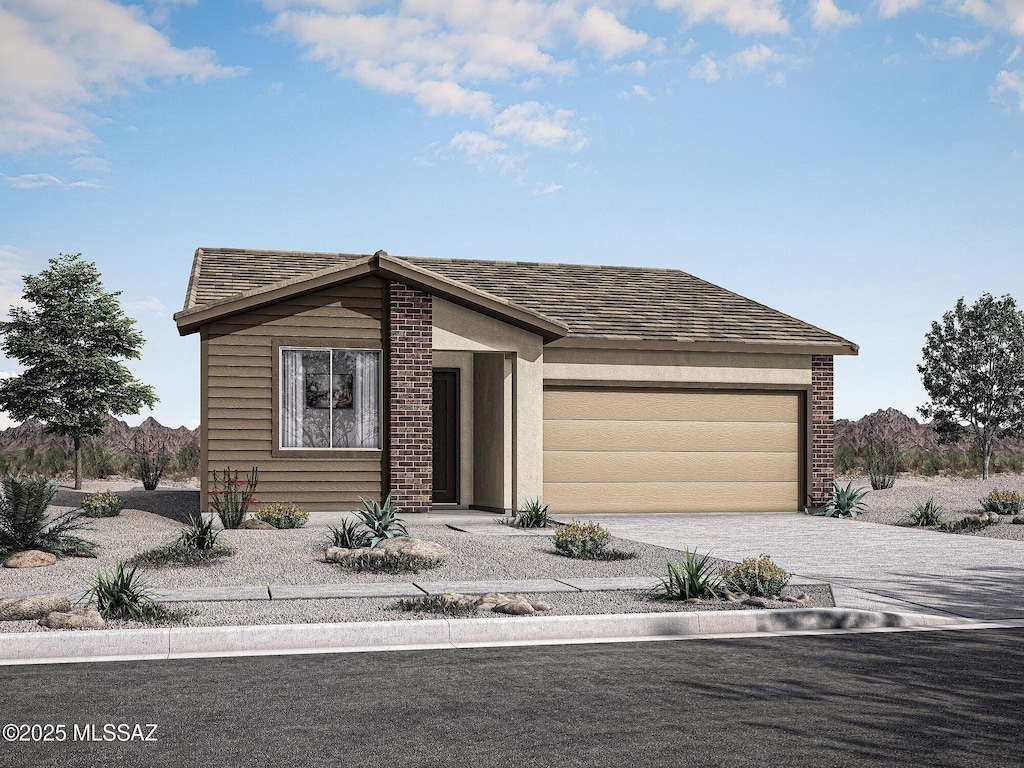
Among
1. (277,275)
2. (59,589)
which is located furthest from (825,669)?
(277,275)

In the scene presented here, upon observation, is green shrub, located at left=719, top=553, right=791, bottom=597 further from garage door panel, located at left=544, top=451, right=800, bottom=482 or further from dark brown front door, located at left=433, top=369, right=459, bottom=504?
dark brown front door, located at left=433, top=369, right=459, bottom=504

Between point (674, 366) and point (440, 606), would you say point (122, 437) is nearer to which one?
point (674, 366)

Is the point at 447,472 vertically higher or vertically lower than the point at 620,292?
lower

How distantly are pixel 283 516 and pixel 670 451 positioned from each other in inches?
317

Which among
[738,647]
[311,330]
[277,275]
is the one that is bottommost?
[738,647]

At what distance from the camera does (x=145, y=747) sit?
5570 mm

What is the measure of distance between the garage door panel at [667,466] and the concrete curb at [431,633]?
10649mm

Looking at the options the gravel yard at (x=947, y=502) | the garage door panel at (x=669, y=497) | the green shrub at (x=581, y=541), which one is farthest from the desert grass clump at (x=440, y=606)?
the gravel yard at (x=947, y=502)

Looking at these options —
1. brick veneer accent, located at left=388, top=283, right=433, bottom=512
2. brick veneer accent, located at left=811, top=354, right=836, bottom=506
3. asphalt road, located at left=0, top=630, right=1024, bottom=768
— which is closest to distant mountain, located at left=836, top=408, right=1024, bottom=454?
brick veneer accent, located at left=811, top=354, right=836, bottom=506

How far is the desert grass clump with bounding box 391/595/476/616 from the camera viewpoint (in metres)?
9.41

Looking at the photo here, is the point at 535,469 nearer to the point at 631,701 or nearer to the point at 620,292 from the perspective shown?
the point at 620,292

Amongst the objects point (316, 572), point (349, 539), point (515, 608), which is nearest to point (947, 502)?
point (349, 539)

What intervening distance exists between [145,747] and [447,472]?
14.5m

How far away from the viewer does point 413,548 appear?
12438 mm
